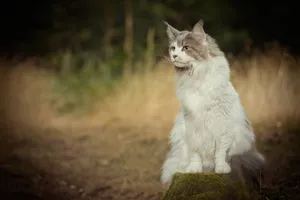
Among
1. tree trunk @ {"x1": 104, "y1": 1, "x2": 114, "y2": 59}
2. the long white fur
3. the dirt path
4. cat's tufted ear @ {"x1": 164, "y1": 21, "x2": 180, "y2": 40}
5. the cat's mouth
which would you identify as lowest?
the dirt path

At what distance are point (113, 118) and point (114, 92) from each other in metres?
0.68

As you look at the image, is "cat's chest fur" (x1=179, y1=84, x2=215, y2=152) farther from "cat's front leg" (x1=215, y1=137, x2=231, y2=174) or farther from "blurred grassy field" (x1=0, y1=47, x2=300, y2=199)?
"blurred grassy field" (x1=0, y1=47, x2=300, y2=199)

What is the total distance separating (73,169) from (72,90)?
318cm

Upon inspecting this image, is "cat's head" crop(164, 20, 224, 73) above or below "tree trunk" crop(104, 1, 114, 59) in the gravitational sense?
below

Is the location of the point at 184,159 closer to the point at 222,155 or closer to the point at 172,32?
the point at 222,155

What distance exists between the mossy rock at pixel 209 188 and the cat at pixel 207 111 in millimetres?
101

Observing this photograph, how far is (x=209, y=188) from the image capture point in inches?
114

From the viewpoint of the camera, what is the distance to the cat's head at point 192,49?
3.13 metres

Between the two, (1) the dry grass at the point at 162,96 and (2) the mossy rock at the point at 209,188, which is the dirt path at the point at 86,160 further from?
(2) the mossy rock at the point at 209,188

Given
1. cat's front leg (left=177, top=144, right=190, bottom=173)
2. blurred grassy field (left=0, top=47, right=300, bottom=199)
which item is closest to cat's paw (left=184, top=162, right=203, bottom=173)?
cat's front leg (left=177, top=144, right=190, bottom=173)

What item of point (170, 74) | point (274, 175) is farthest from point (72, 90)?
point (274, 175)

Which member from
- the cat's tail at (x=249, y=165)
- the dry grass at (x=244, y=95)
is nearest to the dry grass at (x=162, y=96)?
the dry grass at (x=244, y=95)

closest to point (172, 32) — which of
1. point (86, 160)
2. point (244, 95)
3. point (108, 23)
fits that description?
point (86, 160)

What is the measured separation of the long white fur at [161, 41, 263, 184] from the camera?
3.05 meters
